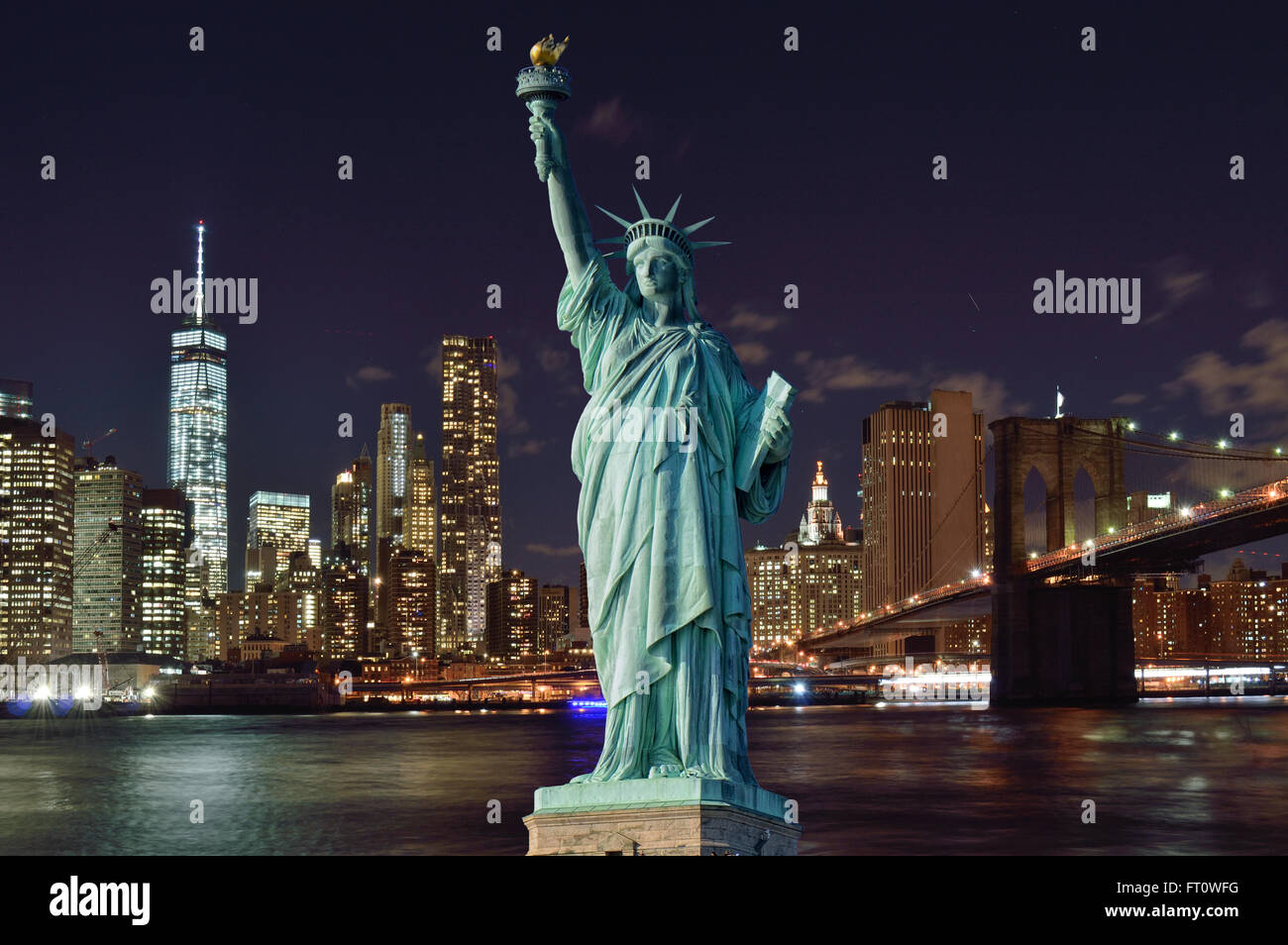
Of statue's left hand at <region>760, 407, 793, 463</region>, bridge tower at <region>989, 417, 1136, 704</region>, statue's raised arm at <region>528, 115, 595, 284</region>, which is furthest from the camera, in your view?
bridge tower at <region>989, 417, 1136, 704</region>

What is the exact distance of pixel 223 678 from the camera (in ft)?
477

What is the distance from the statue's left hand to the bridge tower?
254 ft

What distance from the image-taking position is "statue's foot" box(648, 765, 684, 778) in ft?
30.7

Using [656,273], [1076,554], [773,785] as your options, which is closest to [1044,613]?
[1076,554]

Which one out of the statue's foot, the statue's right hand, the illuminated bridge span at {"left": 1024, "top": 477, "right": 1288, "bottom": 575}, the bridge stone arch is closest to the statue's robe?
the statue's foot

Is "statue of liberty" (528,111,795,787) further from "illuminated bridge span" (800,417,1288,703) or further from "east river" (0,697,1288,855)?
"illuminated bridge span" (800,417,1288,703)

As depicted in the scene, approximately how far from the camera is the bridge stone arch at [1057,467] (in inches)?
3568

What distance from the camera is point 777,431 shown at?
9656mm

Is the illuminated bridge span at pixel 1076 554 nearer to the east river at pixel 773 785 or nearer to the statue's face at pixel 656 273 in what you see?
the east river at pixel 773 785

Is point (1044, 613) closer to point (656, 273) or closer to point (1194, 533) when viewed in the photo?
point (1194, 533)

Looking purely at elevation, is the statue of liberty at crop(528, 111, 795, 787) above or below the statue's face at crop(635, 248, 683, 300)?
below
